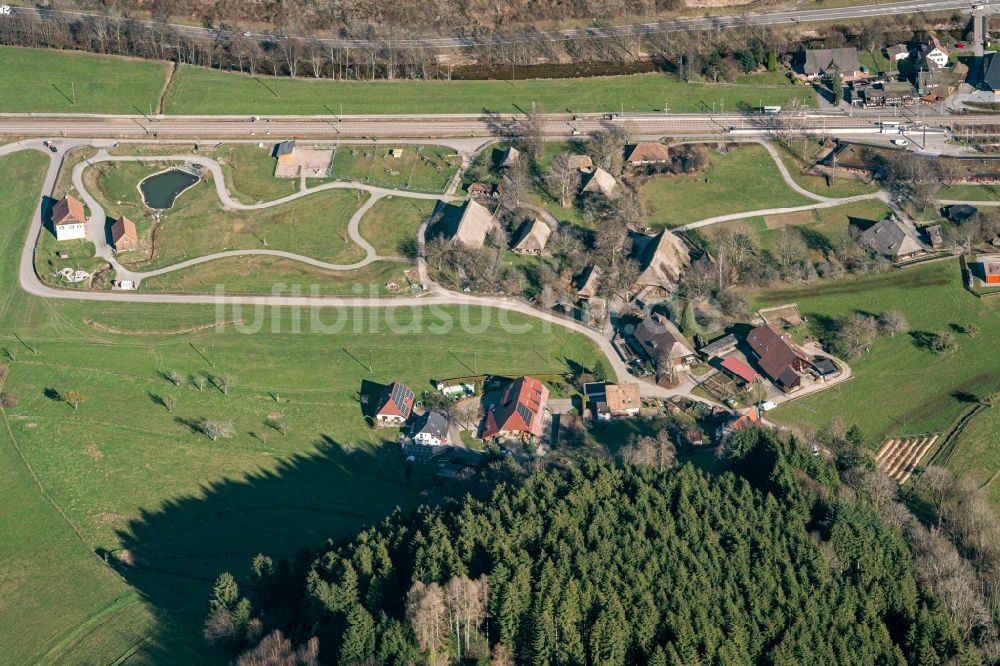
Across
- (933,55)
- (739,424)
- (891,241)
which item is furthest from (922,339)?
(933,55)

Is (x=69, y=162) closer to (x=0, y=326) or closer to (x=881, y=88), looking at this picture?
(x=0, y=326)

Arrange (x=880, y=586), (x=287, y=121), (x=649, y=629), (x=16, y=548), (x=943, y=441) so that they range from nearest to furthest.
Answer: (x=649, y=629) → (x=880, y=586) → (x=16, y=548) → (x=943, y=441) → (x=287, y=121)

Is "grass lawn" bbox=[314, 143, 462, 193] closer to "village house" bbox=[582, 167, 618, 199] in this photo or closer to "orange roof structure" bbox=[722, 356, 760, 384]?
"village house" bbox=[582, 167, 618, 199]

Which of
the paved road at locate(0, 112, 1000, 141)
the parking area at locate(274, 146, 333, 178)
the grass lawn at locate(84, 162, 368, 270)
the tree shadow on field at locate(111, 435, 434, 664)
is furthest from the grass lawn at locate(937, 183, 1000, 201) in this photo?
the parking area at locate(274, 146, 333, 178)

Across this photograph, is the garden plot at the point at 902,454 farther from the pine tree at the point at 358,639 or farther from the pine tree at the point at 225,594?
the pine tree at the point at 225,594

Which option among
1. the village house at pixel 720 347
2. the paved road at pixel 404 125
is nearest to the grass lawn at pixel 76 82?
the paved road at pixel 404 125

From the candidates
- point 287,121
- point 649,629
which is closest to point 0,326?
point 287,121
